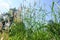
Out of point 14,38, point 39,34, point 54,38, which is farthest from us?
point 14,38

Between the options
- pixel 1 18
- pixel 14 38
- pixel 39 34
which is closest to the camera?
pixel 39 34

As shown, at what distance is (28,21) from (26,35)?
285 millimetres

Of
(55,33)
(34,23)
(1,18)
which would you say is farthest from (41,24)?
(1,18)

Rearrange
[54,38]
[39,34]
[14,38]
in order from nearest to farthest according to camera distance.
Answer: [54,38] → [39,34] → [14,38]

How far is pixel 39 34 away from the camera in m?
5.18

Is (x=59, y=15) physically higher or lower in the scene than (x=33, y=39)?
higher

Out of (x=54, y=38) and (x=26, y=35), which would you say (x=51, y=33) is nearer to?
(x=54, y=38)

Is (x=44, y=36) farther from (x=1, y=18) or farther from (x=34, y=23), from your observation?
(x=1, y=18)

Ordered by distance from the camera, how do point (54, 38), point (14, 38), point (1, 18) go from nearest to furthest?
point (54, 38), point (14, 38), point (1, 18)

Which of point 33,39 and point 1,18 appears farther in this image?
point 1,18

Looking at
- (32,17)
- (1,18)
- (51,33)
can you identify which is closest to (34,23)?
(32,17)

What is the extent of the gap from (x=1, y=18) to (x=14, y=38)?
100 centimetres

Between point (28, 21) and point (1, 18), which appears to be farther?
point (1, 18)

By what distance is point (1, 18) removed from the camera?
21.0ft
